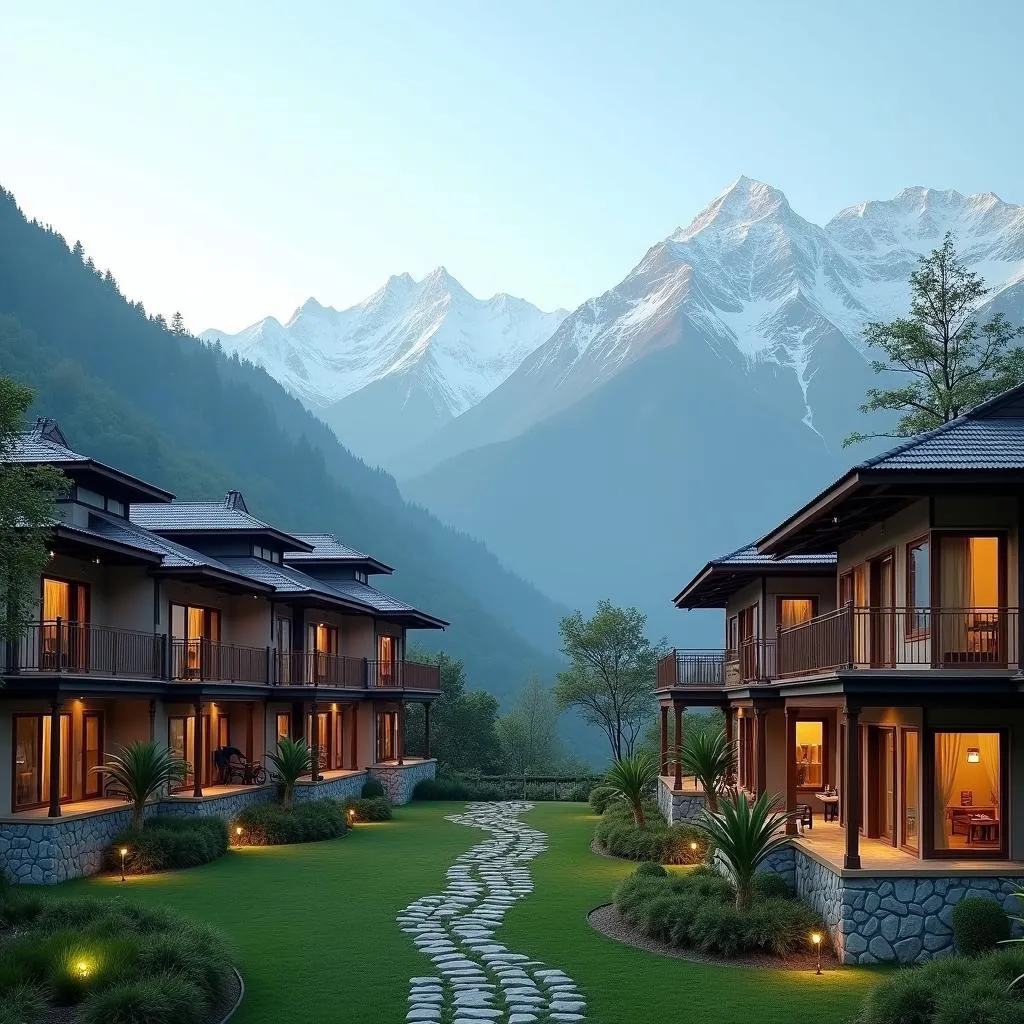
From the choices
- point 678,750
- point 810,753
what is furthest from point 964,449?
point 810,753

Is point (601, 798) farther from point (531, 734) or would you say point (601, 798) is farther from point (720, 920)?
point (531, 734)

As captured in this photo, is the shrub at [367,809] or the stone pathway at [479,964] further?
the shrub at [367,809]

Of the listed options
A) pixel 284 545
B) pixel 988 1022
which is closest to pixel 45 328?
pixel 284 545

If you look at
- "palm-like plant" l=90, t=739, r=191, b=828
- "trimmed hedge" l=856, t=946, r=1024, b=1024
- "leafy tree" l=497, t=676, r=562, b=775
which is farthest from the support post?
"trimmed hedge" l=856, t=946, r=1024, b=1024

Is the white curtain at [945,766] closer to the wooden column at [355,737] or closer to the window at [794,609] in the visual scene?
the window at [794,609]

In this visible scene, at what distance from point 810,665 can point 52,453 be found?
16.2m

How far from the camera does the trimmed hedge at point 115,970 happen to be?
11484 millimetres

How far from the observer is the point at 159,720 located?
28344 millimetres

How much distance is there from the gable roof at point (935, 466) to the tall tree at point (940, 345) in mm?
18503

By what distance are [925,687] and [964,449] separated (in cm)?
304

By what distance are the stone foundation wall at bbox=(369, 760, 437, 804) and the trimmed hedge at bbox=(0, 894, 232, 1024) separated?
87.9 ft

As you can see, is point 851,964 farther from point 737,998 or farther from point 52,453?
point 52,453

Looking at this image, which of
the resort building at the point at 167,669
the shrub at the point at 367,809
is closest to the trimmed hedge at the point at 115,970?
the resort building at the point at 167,669

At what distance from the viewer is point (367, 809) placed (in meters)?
34.5
